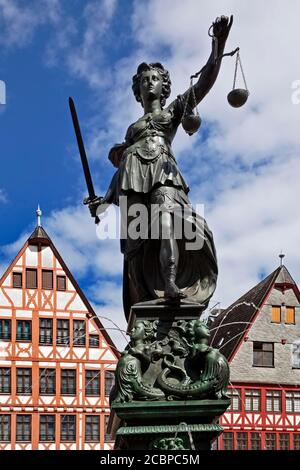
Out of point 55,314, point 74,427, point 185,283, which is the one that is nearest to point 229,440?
point 74,427

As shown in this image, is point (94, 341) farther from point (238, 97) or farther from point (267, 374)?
point (238, 97)

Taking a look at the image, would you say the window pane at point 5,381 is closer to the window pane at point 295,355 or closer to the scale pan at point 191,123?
the window pane at point 295,355

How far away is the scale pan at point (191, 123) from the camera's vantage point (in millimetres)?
6871

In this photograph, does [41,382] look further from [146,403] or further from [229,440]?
[146,403]

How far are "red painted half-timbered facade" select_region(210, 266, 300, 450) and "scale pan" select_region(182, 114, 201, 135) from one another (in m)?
30.5

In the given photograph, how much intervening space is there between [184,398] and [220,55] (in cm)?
279

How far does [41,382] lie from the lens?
3716cm

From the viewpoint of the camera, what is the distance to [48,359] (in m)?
37.3

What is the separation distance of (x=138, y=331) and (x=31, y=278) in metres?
32.4

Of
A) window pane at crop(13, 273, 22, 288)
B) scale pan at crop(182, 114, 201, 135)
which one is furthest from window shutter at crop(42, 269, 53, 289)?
scale pan at crop(182, 114, 201, 135)

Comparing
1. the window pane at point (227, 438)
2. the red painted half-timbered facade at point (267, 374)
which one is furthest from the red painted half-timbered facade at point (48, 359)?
the red painted half-timbered facade at point (267, 374)

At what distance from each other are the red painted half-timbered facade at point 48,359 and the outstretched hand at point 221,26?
98.9 ft

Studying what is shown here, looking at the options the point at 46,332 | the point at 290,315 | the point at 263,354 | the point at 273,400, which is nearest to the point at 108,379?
the point at 46,332

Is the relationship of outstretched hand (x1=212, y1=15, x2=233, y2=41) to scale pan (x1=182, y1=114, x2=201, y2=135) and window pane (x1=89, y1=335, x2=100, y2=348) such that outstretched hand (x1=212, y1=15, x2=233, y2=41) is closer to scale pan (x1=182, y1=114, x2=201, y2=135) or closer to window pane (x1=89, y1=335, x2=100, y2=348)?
scale pan (x1=182, y1=114, x2=201, y2=135)
